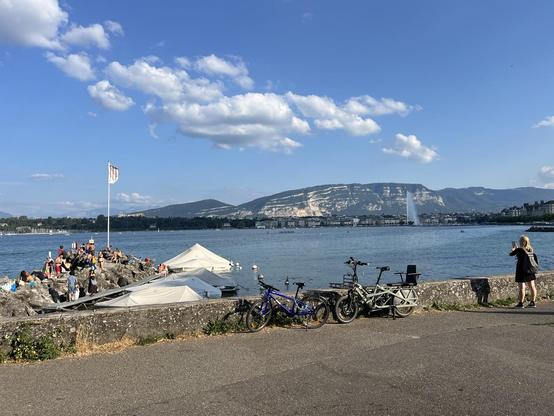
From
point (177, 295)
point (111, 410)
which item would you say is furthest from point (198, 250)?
point (111, 410)

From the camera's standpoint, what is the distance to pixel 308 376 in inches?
275

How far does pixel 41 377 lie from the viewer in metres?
7.09

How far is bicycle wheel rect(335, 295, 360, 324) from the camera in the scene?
1070 cm

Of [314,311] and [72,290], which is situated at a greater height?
[314,311]

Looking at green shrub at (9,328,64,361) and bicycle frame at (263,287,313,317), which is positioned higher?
bicycle frame at (263,287,313,317)

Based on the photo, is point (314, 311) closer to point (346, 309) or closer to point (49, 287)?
point (346, 309)

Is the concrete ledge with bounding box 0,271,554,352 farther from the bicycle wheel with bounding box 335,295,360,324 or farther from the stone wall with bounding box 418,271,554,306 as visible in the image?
the stone wall with bounding box 418,271,554,306

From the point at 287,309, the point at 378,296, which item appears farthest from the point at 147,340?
the point at 378,296

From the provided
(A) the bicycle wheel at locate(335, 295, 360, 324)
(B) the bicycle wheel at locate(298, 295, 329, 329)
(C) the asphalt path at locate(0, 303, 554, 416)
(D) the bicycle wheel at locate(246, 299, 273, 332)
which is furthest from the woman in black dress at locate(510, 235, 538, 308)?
(D) the bicycle wheel at locate(246, 299, 273, 332)

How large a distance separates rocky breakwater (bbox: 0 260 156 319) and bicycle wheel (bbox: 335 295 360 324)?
12481 millimetres

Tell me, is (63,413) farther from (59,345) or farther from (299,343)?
(299,343)

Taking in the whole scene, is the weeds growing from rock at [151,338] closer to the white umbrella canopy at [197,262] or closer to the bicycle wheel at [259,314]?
the bicycle wheel at [259,314]

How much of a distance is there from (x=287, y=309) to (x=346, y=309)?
143cm

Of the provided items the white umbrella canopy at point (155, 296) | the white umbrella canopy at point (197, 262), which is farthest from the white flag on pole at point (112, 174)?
the white umbrella canopy at point (155, 296)
